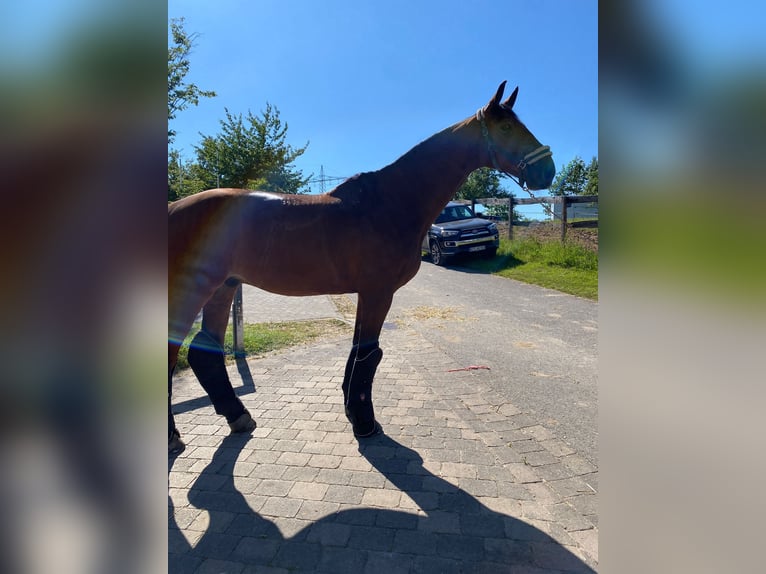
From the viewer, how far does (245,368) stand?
4816mm

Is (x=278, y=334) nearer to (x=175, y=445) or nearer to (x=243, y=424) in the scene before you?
(x=243, y=424)

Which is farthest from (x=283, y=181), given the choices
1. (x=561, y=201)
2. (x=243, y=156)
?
(x=561, y=201)

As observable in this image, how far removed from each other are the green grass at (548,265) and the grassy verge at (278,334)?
5.28 meters

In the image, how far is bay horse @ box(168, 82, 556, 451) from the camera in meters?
2.81

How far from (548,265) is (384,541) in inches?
438

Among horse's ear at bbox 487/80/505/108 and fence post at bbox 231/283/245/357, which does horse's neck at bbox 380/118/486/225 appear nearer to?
horse's ear at bbox 487/80/505/108

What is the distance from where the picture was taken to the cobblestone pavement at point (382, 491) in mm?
1933

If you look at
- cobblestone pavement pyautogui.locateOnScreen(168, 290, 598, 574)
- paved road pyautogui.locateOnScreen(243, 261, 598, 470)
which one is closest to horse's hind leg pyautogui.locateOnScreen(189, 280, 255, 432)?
cobblestone pavement pyautogui.locateOnScreen(168, 290, 598, 574)

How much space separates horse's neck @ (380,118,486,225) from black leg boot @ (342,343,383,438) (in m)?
1.07

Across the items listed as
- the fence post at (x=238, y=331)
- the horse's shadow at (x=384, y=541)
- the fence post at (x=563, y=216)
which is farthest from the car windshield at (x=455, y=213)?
the horse's shadow at (x=384, y=541)
